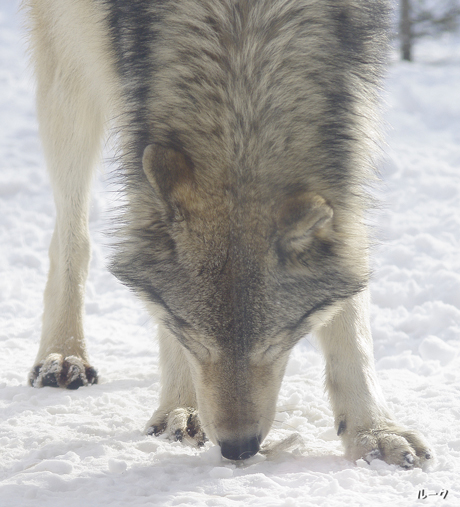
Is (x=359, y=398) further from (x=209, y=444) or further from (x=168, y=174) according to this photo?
(x=168, y=174)

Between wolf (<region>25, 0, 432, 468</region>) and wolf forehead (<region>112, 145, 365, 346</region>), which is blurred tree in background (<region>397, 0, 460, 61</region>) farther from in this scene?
wolf forehead (<region>112, 145, 365, 346</region>)

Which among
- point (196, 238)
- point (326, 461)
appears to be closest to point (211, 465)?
point (326, 461)

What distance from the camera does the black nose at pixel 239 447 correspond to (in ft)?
8.09

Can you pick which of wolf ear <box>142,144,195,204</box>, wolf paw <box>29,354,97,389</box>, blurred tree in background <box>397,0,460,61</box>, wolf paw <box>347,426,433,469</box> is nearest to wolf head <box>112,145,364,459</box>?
wolf ear <box>142,144,195,204</box>

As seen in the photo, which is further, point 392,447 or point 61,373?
point 61,373

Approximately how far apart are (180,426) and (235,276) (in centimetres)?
100

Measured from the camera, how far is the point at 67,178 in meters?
4.37

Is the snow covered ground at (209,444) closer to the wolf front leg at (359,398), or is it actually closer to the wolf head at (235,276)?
the wolf front leg at (359,398)

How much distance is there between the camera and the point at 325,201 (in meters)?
2.46

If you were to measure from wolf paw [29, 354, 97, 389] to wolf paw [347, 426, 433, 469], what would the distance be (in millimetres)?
1789

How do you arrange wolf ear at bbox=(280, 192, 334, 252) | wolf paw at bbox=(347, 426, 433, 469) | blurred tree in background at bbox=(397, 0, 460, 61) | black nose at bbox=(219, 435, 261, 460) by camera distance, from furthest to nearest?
1. blurred tree in background at bbox=(397, 0, 460, 61)
2. wolf paw at bbox=(347, 426, 433, 469)
3. black nose at bbox=(219, 435, 261, 460)
4. wolf ear at bbox=(280, 192, 334, 252)

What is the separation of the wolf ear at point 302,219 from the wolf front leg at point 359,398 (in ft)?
2.21

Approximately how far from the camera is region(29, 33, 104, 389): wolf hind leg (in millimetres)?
4188

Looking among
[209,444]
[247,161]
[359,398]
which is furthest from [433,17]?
[209,444]
